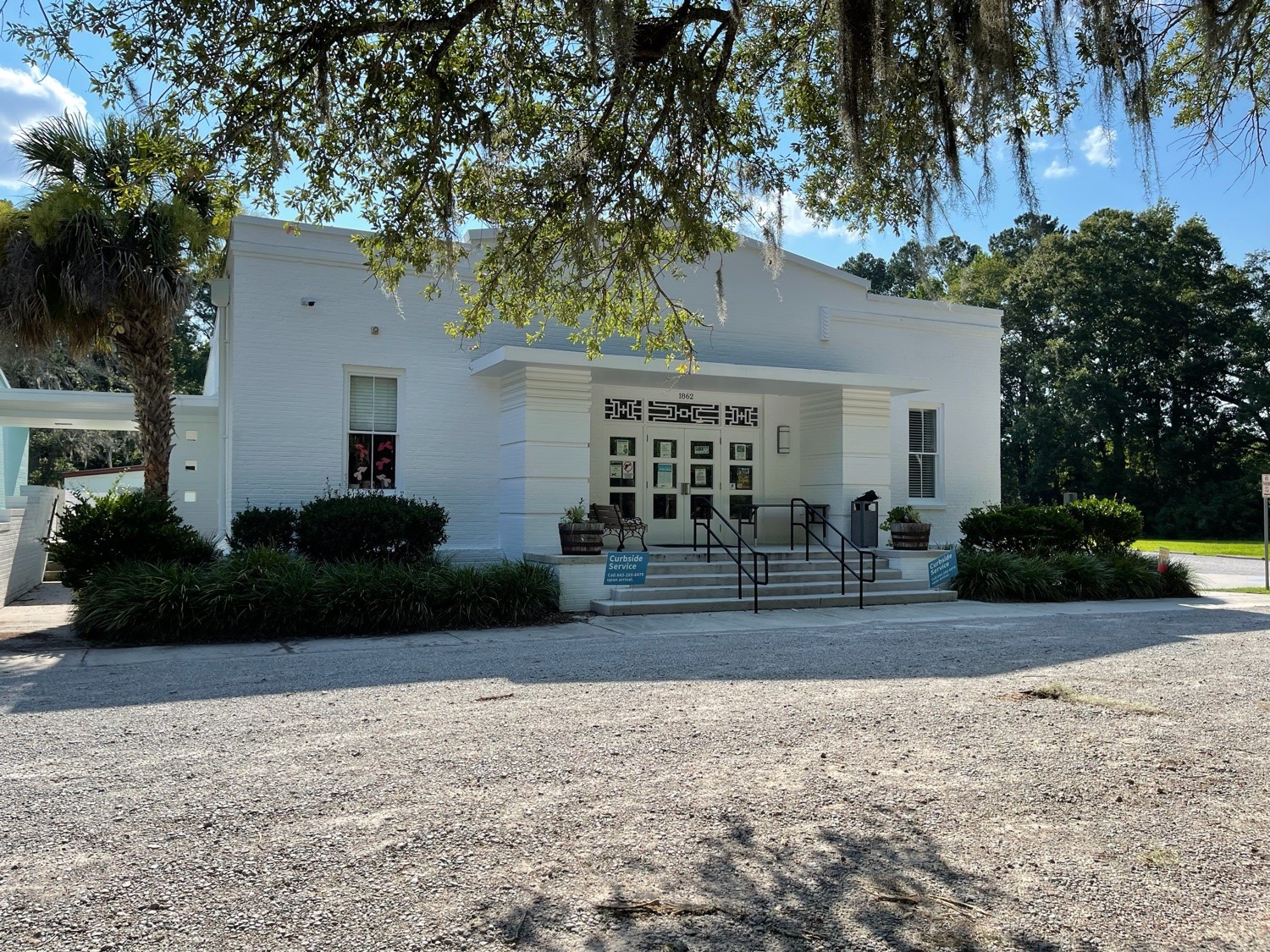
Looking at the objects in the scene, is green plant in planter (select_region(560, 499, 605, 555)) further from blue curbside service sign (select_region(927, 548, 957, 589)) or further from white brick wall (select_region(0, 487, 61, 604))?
white brick wall (select_region(0, 487, 61, 604))

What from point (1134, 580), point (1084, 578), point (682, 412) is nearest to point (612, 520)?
point (682, 412)

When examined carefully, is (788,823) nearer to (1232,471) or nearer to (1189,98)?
(1189,98)

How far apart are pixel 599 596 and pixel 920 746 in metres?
7.91

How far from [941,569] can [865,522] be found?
1.65 metres

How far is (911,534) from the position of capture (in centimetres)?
1527

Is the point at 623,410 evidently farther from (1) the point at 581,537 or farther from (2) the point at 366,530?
(2) the point at 366,530

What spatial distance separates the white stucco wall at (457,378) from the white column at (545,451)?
3cm

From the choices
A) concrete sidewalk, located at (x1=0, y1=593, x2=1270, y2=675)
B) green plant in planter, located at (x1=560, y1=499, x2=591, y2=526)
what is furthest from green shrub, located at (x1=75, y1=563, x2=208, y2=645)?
green plant in planter, located at (x1=560, y1=499, x2=591, y2=526)

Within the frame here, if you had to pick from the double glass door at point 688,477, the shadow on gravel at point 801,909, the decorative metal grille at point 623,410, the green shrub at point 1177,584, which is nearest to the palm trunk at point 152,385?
the decorative metal grille at point 623,410

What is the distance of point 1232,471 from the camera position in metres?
44.2

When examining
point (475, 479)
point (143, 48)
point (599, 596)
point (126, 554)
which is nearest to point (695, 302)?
point (475, 479)

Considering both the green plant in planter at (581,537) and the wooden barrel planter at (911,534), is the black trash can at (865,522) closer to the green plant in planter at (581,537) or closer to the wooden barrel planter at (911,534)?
the wooden barrel planter at (911,534)

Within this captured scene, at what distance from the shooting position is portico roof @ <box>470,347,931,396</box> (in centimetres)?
1377

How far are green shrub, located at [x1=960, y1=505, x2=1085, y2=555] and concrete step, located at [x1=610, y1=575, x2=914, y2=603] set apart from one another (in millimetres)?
2862
